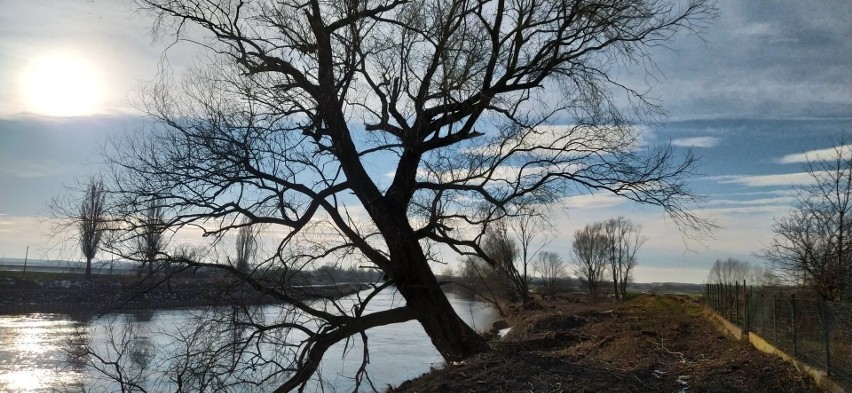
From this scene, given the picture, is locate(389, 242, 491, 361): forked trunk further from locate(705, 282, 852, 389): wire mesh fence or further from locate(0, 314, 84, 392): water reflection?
locate(0, 314, 84, 392): water reflection

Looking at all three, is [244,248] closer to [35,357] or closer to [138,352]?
[138,352]

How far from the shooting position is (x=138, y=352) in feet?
39.7

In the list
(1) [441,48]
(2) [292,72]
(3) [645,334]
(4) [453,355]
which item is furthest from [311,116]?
(3) [645,334]

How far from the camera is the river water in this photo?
13398 mm

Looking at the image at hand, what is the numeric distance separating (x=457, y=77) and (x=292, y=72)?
8.49 feet

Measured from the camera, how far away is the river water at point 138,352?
13.4 meters

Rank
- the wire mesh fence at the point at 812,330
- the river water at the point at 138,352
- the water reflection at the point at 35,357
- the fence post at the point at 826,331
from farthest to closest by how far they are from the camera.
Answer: the water reflection at the point at 35,357, the river water at the point at 138,352, the fence post at the point at 826,331, the wire mesh fence at the point at 812,330

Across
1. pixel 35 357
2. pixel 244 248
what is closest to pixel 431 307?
pixel 244 248

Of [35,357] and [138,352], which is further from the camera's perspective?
[35,357]

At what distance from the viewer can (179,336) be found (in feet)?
35.1

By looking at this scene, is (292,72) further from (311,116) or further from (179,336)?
(179,336)

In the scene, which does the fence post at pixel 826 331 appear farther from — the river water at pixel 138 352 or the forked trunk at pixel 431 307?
the river water at pixel 138 352

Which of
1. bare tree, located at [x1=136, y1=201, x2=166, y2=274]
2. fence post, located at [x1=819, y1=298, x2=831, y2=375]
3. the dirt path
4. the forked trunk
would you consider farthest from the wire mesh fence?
bare tree, located at [x1=136, y1=201, x2=166, y2=274]

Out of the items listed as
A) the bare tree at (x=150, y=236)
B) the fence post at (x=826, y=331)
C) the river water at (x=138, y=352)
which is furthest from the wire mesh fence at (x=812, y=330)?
the bare tree at (x=150, y=236)
